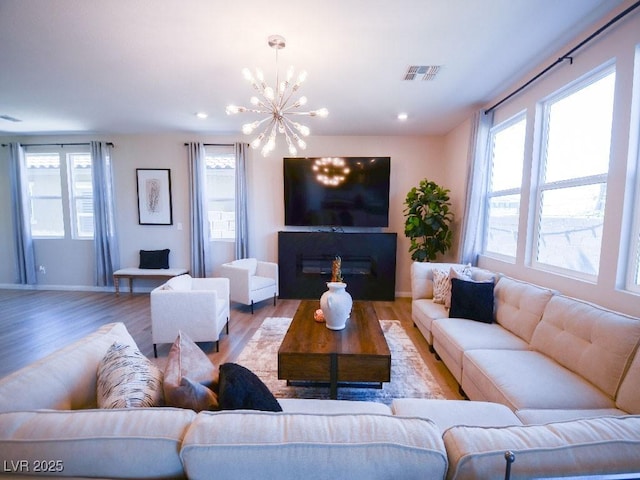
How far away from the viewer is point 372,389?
6.82 feet

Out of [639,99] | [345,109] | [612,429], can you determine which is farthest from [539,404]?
[345,109]

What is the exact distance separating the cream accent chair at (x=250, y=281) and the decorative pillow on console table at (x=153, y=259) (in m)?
1.56

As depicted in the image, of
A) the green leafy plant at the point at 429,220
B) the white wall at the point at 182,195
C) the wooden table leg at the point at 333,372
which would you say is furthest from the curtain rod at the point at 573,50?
the wooden table leg at the point at 333,372

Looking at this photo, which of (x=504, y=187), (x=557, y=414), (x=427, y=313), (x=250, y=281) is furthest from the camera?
(x=250, y=281)

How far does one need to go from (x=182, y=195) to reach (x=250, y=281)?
2.27 m

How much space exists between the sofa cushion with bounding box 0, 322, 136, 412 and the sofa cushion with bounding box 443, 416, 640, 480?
131 centimetres

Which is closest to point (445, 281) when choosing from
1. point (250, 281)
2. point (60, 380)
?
point (250, 281)

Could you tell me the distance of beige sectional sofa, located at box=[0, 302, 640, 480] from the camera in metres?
0.62

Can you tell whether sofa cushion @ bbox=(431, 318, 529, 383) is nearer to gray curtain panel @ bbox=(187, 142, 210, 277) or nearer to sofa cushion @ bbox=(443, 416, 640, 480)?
sofa cushion @ bbox=(443, 416, 640, 480)

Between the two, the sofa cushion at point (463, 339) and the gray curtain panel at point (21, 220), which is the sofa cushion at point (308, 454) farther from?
the gray curtain panel at point (21, 220)

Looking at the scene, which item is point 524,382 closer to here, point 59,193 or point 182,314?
point 182,314

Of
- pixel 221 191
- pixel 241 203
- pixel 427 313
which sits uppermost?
pixel 221 191

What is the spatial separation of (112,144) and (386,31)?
16.2ft

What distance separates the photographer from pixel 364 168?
14.4ft
